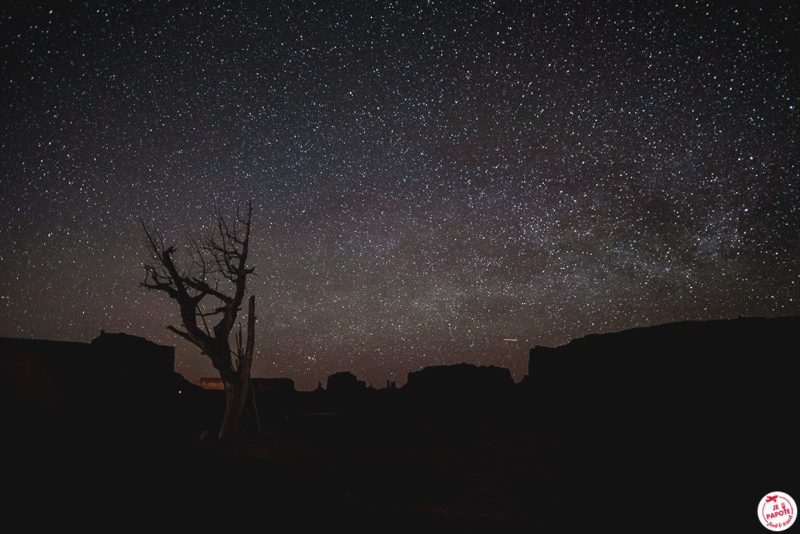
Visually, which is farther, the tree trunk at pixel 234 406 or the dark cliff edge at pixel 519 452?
the tree trunk at pixel 234 406

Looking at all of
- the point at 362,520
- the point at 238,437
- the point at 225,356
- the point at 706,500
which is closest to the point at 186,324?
the point at 225,356

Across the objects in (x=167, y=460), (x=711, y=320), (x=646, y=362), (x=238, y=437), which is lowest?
(x=238, y=437)

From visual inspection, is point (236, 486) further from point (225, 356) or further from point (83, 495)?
point (225, 356)

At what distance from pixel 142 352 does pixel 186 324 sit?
508 inches

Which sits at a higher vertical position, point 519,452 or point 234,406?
point 234,406

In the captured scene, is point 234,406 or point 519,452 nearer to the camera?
point 519,452

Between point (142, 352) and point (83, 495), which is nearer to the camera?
point (83, 495)

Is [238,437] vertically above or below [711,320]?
below

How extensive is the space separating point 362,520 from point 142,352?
22945mm

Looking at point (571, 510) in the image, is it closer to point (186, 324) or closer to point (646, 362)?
point (646, 362)

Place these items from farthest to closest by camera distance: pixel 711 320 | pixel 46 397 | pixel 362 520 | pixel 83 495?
1. pixel 46 397
2. pixel 711 320
3. pixel 362 520
4. pixel 83 495

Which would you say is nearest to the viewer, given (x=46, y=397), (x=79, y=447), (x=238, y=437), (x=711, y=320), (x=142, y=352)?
(x=79, y=447)

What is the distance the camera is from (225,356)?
14.2m

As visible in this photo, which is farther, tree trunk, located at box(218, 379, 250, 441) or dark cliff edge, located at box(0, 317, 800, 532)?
tree trunk, located at box(218, 379, 250, 441)
